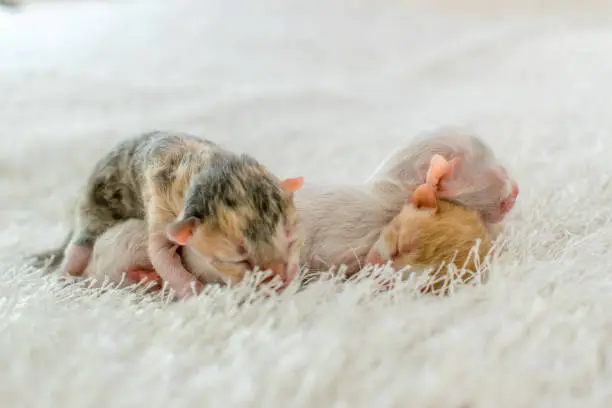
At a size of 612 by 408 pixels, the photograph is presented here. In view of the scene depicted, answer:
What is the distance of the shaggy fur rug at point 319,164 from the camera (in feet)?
1.41

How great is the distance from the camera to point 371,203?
705 millimetres

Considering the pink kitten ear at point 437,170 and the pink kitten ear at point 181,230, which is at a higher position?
the pink kitten ear at point 437,170

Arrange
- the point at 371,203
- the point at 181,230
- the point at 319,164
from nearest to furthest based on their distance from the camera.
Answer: the point at 181,230 → the point at 371,203 → the point at 319,164

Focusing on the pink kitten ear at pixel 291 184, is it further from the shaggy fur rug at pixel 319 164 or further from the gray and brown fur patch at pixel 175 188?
the shaggy fur rug at pixel 319 164

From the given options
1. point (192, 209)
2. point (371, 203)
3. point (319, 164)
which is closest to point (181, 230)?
point (192, 209)

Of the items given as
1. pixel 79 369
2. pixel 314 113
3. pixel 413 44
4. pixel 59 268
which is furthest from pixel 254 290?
pixel 413 44

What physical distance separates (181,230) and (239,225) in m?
0.05

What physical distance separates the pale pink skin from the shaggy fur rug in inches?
2.4

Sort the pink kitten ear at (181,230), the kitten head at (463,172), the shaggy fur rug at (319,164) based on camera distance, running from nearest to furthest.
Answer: the shaggy fur rug at (319,164) → the pink kitten ear at (181,230) → the kitten head at (463,172)

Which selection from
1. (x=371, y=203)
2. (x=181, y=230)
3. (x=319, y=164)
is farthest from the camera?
(x=319, y=164)

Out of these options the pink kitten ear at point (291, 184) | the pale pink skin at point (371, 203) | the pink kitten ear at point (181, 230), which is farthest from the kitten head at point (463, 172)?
the pink kitten ear at point (181, 230)

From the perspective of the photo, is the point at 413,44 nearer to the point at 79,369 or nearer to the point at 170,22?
the point at 170,22

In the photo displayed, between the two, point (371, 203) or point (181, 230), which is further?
point (371, 203)

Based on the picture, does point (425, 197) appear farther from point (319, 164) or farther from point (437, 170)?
point (319, 164)
